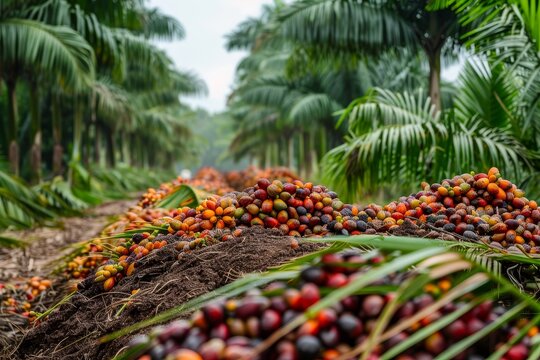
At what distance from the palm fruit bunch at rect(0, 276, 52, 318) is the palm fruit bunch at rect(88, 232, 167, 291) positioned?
99 centimetres

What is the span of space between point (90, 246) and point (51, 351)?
136 centimetres

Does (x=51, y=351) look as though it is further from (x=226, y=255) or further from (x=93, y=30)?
(x=93, y=30)

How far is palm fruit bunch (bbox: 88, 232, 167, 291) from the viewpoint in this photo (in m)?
2.24

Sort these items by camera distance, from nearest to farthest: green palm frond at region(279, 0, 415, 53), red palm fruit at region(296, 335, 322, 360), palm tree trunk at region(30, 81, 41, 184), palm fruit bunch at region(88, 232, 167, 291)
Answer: red palm fruit at region(296, 335, 322, 360) → palm fruit bunch at region(88, 232, 167, 291) → green palm frond at region(279, 0, 415, 53) → palm tree trunk at region(30, 81, 41, 184)

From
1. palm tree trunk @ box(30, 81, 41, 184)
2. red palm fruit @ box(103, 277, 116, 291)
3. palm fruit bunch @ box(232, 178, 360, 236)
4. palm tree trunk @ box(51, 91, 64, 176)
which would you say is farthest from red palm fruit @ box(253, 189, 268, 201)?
palm tree trunk @ box(51, 91, 64, 176)

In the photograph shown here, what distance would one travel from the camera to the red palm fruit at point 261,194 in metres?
2.36

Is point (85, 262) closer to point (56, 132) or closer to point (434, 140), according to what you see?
point (434, 140)

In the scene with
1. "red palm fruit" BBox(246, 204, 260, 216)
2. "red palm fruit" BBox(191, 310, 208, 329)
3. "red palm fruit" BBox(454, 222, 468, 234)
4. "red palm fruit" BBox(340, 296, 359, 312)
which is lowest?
"red palm fruit" BBox(246, 204, 260, 216)

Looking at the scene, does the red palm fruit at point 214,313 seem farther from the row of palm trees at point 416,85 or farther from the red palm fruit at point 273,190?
the row of palm trees at point 416,85

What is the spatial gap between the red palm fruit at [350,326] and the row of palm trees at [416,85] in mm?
2656

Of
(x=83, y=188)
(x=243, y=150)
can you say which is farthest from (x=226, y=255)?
(x=243, y=150)

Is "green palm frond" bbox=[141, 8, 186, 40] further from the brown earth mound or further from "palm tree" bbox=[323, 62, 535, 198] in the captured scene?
the brown earth mound

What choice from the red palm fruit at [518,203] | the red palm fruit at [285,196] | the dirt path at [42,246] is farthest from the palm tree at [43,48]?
the red palm fruit at [518,203]

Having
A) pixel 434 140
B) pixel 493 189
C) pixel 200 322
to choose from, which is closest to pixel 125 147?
pixel 434 140
